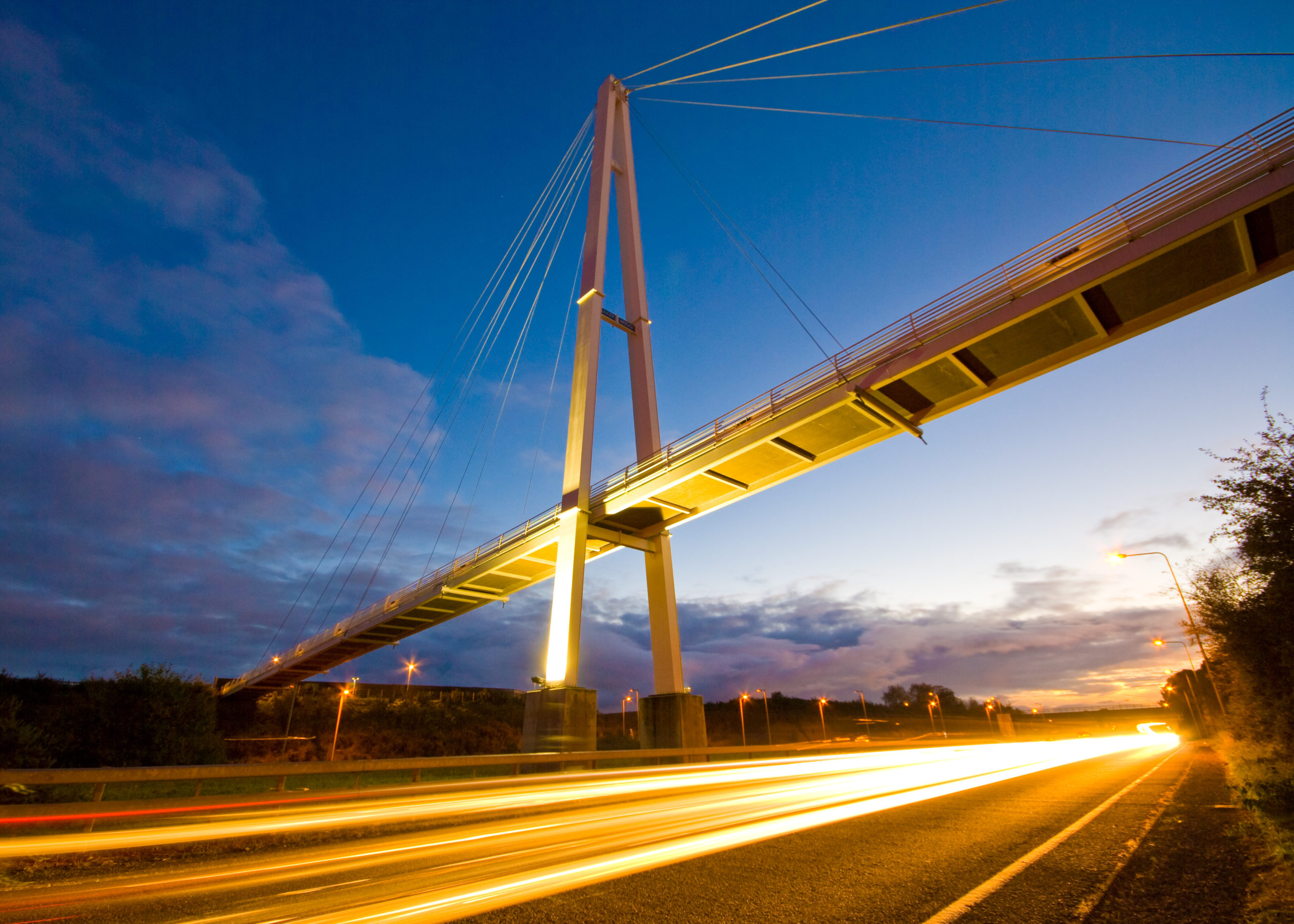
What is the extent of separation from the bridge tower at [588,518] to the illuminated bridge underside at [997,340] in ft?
5.53

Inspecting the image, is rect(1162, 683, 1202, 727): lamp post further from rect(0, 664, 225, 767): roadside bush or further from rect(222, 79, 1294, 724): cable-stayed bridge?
rect(0, 664, 225, 767): roadside bush

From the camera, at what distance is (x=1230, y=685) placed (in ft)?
75.9

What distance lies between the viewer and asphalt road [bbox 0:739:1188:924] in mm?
4633

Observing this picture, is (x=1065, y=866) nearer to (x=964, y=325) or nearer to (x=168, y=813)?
(x=168, y=813)

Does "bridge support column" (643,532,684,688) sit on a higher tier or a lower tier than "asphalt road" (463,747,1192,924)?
higher

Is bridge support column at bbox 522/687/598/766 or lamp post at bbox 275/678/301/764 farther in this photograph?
lamp post at bbox 275/678/301/764

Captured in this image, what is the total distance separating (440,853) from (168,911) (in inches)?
103

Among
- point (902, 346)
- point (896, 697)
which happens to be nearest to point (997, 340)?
point (902, 346)

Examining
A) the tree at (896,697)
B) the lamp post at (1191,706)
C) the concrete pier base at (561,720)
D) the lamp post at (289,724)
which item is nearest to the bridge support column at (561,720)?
the concrete pier base at (561,720)

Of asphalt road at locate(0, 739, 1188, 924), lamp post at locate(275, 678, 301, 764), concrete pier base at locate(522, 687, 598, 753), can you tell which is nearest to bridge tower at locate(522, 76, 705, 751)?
concrete pier base at locate(522, 687, 598, 753)

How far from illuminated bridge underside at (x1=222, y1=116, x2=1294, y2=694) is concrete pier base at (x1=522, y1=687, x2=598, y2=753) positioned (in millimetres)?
7288

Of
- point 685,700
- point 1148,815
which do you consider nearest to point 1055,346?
point 1148,815

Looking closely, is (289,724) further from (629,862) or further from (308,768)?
(629,862)

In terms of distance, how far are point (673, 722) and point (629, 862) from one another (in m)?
20.7
